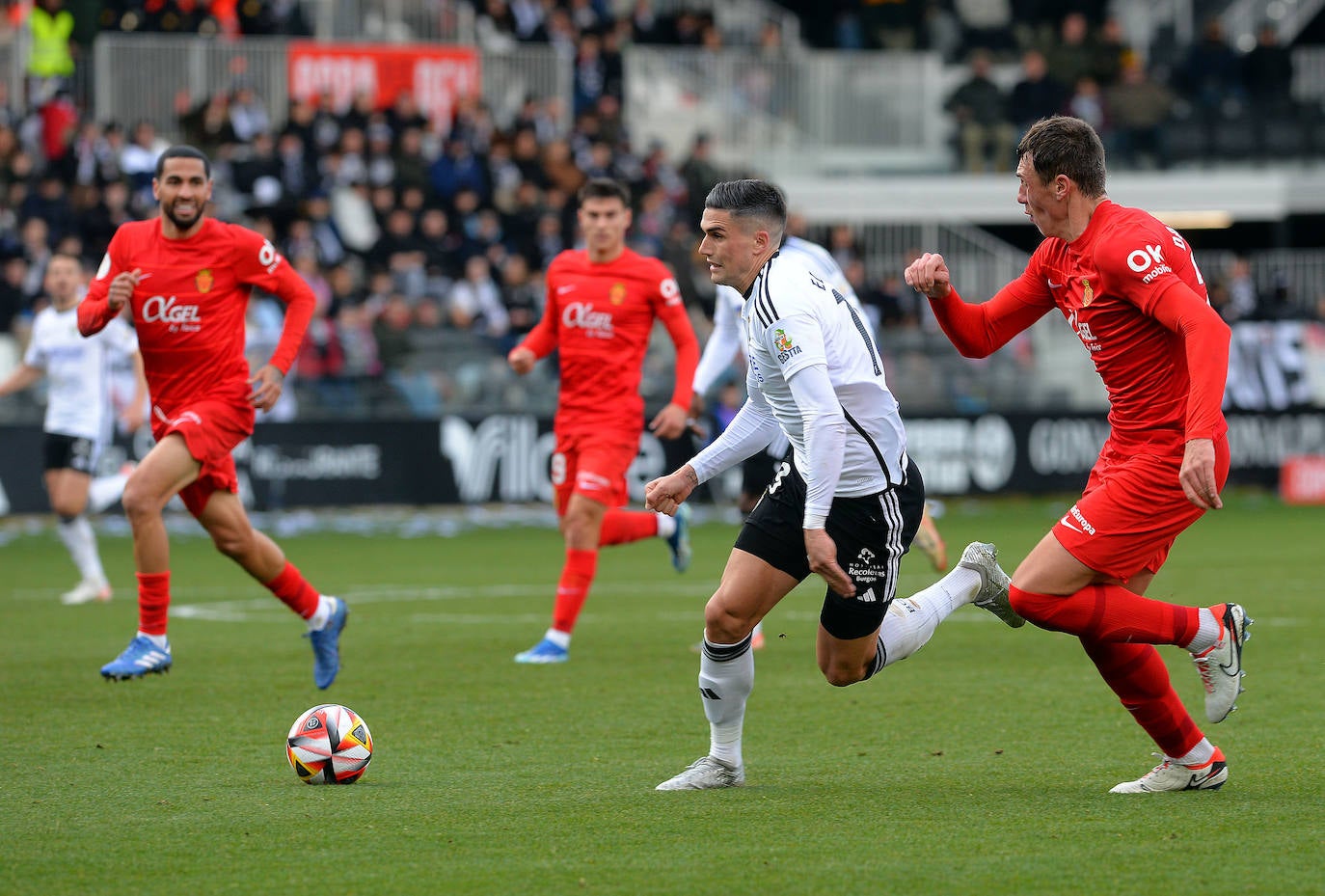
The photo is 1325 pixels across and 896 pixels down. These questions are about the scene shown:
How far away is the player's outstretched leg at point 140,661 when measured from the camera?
27.6 feet

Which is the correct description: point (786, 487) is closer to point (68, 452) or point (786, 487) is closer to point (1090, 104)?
point (68, 452)

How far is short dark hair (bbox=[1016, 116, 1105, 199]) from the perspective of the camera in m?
6.05

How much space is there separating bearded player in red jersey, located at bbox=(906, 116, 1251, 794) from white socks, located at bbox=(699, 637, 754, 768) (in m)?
1.00

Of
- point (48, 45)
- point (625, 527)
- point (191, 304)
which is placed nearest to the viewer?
point (191, 304)

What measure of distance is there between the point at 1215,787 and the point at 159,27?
2314cm

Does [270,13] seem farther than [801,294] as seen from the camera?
Yes

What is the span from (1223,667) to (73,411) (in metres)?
9.61

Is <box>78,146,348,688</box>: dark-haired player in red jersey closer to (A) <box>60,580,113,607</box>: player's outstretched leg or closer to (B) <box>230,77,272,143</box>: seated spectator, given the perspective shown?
(A) <box>60,580,113,607</box>: player's outstretched leg

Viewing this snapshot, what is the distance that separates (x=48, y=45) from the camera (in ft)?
81.1

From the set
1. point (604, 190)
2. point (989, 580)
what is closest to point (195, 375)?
point (604, 190)

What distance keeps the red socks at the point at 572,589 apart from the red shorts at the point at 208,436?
6.83ft

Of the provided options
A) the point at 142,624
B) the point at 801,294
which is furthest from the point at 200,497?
the point at 801,294

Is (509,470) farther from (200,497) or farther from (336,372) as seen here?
(200,497)

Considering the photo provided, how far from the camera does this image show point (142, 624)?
28.4ft
